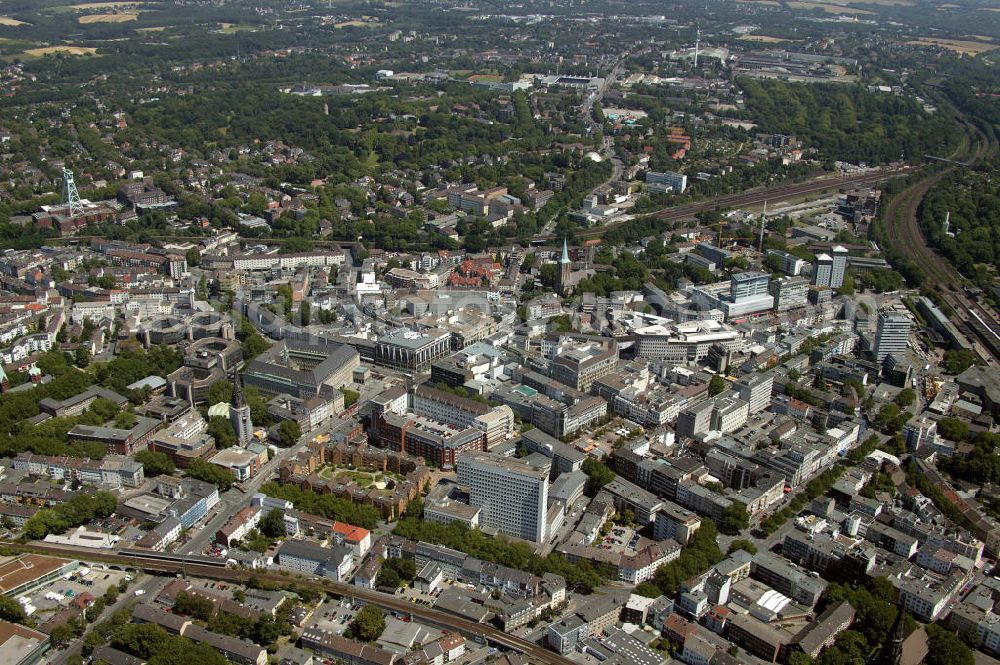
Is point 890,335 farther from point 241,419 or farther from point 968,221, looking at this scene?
point 241,419

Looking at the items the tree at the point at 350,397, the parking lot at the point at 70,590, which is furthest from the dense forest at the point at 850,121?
the parking lot at the point at 70,590

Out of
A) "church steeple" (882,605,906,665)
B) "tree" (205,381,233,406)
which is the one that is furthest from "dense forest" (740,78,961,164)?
"church steeple" (882,605,906,665)

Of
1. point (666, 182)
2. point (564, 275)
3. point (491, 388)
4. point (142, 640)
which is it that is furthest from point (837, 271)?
point (142, 640)

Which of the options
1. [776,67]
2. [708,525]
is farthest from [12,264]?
[776,67]

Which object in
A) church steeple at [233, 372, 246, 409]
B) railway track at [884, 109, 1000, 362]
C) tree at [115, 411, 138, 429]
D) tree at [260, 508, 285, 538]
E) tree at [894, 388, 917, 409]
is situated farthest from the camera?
railway track at [884, 109, 1000, 362]

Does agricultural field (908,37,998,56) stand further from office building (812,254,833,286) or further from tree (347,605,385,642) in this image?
tree (347,605,385,642)
